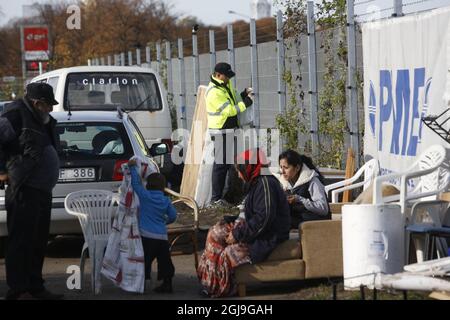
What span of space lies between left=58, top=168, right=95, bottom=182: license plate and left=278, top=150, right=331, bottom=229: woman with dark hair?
7.87 feet

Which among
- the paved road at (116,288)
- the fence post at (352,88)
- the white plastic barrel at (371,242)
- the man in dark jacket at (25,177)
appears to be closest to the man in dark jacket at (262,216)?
the paved road at (116,288)

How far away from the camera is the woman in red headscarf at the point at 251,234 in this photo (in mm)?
9375

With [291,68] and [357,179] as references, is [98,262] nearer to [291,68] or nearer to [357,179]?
[357,179]

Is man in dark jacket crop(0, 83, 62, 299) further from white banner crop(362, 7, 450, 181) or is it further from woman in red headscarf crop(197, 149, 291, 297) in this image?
white banner crop(362, 7, 450, 181)

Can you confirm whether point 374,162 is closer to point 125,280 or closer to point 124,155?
point 124,155

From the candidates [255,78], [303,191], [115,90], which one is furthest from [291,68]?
[303,191]

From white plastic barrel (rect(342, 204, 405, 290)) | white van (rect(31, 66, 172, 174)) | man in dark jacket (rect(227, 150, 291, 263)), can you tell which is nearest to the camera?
white plastic barrel (rect(342, 204, 405, 290))

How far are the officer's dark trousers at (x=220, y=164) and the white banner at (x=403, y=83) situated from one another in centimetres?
247

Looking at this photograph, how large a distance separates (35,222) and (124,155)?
3030 millimetres

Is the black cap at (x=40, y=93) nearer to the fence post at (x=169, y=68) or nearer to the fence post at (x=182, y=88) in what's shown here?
the fence post at (x=182, y=88)

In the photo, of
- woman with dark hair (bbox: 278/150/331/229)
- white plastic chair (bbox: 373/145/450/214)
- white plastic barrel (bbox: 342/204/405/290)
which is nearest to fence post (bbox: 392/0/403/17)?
white plastic chair (bbox: 373/145/450/214)

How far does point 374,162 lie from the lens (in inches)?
477

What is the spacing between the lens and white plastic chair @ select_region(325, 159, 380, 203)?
467 inches

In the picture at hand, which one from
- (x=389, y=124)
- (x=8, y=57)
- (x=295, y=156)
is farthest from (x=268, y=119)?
(x=8, y=57)
